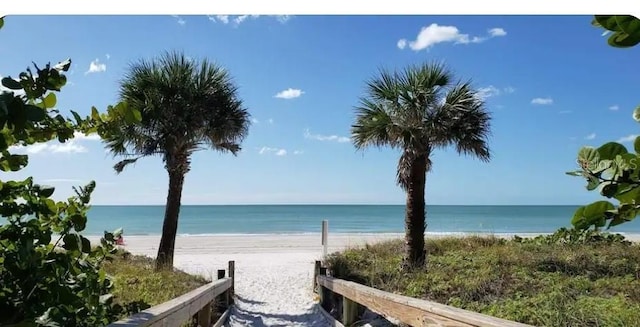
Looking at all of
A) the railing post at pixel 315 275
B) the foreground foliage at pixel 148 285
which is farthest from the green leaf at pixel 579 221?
the railing post at pixel 315 275

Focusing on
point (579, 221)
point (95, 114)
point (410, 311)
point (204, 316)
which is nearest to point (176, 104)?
point (204, 316)

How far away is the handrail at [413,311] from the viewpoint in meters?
2.29

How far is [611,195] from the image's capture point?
0.75 m

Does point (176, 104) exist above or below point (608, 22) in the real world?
above

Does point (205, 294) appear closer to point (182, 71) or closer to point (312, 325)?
point (312, 325)

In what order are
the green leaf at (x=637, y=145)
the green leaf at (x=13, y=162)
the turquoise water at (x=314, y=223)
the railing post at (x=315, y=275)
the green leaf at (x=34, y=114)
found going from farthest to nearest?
the turquoise water at (x=314, y=223) < the railing post at (x=315, y=275) < the green leaf at (x=13, y=162) < the green leaf at (x=34, y=114) < the green leaf at (x=637, y=145)

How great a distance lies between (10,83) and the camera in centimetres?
106

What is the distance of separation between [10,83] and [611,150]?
1.19 meters

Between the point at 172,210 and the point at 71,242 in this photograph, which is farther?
the point at 172,210

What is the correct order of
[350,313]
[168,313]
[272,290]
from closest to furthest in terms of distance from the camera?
1. [168,313]
2. [350,313]
3. [272,290]

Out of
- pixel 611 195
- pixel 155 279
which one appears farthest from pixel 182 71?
pixel 611 195

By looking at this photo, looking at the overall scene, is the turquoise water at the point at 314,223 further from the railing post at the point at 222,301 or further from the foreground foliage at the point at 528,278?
the railing post at the point at 222,301

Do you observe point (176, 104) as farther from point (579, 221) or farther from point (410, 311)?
point (579, 221)

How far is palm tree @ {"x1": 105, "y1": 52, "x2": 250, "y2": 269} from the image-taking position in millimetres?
10555
